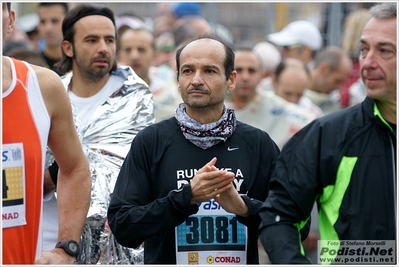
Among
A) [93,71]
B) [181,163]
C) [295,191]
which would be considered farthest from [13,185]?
[93,71]

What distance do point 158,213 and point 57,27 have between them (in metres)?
5.73

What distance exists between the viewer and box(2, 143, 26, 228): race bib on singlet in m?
3.96

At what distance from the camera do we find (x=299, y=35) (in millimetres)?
12273

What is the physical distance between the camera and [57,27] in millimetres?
9734

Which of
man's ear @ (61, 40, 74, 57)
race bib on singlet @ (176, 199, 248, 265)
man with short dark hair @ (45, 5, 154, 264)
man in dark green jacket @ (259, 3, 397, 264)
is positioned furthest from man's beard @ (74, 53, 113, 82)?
man in dark green jacket @ (259, 3, 397, 264)

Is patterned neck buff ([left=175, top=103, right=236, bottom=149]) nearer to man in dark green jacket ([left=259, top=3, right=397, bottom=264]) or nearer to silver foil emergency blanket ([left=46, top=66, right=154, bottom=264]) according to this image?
man in dark green jacket ([left=259, top=3, right=397, bottom=264])

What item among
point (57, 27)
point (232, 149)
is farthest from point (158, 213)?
point (57, 27)

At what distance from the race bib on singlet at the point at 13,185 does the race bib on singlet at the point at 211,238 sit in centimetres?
90

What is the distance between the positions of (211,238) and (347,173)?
109 cm

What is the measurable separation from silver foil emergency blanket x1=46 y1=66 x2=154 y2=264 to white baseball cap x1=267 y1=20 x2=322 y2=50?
638cm

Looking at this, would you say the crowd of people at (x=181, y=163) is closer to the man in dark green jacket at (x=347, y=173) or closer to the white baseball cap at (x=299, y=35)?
the man in dark green jacket at (x=347, y=173)

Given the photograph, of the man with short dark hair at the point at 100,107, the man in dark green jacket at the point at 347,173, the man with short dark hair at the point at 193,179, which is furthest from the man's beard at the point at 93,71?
the man in dark green jacket at the point at 347,173

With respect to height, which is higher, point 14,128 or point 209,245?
point 14,128

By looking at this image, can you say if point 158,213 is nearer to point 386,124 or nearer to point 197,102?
point 197,102
